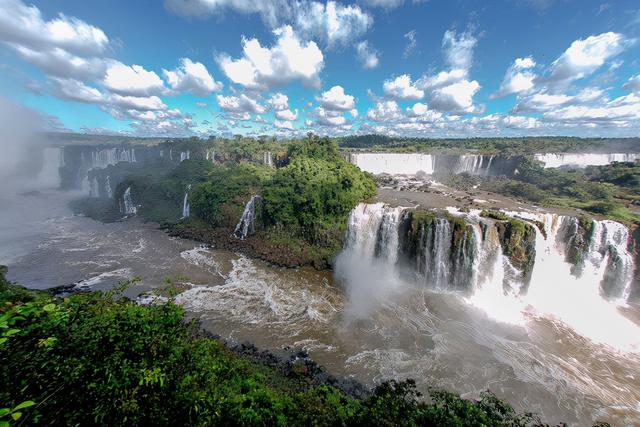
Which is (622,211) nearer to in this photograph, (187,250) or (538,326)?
(538,326)

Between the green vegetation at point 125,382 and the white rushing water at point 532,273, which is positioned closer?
the green vegetation at point 125,382

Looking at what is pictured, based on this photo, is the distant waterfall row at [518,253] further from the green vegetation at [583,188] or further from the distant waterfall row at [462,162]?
the distant waterfall row at [462,162]

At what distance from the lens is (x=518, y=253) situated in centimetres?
2095

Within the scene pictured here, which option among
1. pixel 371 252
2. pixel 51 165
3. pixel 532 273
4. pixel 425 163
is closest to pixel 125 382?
pixel 371 252

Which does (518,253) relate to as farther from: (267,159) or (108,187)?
(108,187)

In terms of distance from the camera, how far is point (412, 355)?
619 inches

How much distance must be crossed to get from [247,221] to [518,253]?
27.7 meters

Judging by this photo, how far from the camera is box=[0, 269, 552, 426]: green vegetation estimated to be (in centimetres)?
335

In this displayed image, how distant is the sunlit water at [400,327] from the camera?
13.8 metres

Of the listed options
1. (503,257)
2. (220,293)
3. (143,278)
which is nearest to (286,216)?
(220,293)

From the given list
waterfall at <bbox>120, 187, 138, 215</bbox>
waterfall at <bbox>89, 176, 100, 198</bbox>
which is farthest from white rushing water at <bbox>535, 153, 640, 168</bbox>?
waterfall at <bbox>89, 176, 100, 198</bbox>

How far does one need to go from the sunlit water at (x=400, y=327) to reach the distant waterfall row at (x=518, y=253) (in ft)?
3.90

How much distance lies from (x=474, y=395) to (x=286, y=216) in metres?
22.6

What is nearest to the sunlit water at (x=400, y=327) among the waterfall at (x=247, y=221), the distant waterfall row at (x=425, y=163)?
the waterfall at (x=247, y=221)
